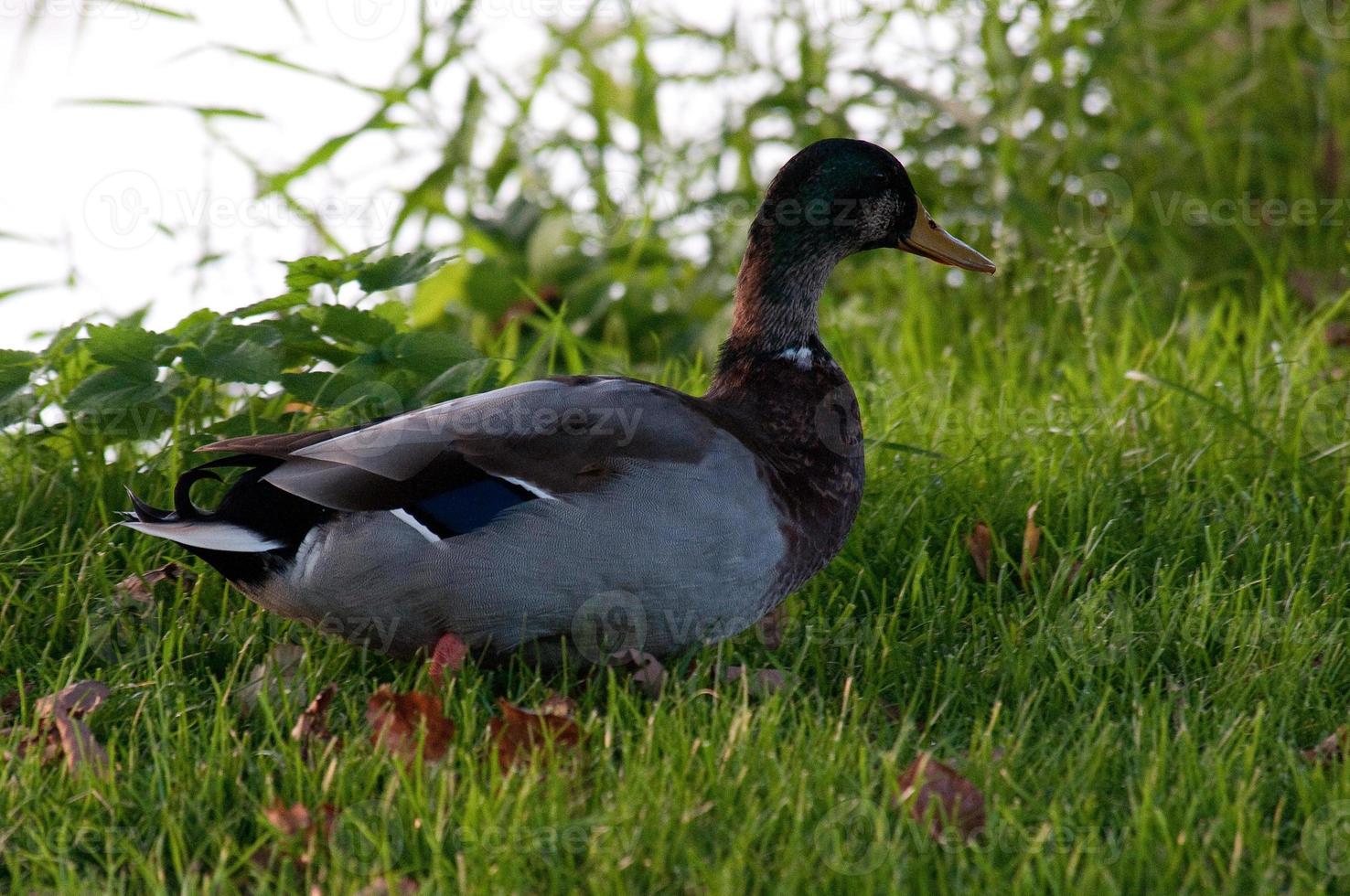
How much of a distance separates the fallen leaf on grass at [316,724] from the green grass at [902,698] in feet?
0.13

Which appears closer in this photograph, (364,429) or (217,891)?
(217,891)

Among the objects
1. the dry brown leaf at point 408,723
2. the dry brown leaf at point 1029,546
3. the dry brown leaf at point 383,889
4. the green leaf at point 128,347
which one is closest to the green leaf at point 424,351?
the green leaf at point 128,347

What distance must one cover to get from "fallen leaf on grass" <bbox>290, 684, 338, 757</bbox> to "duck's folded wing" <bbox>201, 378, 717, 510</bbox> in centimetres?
34

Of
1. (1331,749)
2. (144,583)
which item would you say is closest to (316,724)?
(144,583)

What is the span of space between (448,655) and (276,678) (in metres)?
0.35

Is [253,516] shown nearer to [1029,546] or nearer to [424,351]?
[424,351]

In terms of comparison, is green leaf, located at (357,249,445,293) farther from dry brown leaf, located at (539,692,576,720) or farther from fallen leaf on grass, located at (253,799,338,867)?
fallen leaf on grass, located at (253,799,338,867)

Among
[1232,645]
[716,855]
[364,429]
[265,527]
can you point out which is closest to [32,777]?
[265,527]

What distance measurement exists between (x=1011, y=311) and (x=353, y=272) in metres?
2.36

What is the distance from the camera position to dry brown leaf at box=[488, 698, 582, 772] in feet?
8.74

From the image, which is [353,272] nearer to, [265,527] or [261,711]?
[265,527]

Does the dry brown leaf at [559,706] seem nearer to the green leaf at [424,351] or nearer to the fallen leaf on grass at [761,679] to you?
the fallen leaf on grass at [761,679]

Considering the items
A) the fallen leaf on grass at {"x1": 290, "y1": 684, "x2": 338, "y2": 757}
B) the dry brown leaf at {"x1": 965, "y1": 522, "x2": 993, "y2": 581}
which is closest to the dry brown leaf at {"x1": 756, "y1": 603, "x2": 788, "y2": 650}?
the dry brown leaf at {"x1": 965, "y1": 522, "x2": 993, "y2": 581}

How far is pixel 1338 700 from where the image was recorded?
117 inches
